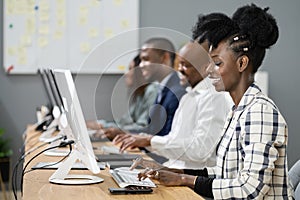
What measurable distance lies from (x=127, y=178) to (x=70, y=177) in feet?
0.76

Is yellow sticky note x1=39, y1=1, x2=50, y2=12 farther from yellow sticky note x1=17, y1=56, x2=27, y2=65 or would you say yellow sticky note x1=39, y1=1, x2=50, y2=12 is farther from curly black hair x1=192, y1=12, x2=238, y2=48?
curly black hair x1=192, y1=12, x2=238, y2=48

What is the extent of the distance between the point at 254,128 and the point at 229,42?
370 mm

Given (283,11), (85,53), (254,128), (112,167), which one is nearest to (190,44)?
(112,167)

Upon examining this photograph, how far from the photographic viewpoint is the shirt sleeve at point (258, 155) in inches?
69.7

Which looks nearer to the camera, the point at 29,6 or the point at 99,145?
the point at 99,145

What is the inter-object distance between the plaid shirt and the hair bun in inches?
6.6

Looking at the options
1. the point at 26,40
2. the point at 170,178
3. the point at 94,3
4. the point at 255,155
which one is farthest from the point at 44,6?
the point at 255,155

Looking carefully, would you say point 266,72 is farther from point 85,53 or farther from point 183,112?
point 183,112

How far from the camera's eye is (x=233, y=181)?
1.83 m

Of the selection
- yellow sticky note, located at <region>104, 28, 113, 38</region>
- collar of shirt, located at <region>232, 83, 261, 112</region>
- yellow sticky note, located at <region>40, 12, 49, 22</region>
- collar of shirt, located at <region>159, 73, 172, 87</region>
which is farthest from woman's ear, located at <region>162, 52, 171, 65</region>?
yellow sticky note, located at <region>40, 12, 49, 22</region>

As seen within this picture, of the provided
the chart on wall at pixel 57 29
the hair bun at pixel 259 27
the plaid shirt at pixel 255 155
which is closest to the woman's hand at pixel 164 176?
the plaid shirt at pixel 255 155

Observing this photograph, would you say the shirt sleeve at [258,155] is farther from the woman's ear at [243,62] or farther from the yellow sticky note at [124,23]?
the yellow sticky note at [124,23]

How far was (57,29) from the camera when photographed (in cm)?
518

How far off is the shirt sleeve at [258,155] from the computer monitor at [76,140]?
434 millimetres
